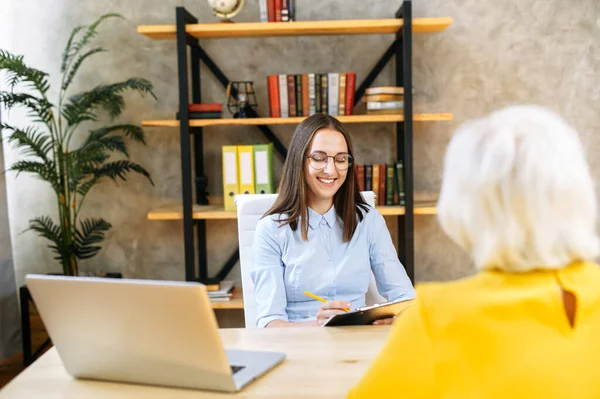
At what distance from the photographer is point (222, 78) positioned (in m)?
3.58

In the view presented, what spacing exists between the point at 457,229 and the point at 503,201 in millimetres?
79

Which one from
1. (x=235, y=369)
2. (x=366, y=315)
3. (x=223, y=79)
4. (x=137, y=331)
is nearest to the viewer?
(x=137, y=331)

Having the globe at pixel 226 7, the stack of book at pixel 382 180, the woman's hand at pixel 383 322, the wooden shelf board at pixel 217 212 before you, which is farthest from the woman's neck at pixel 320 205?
the globe at pixel 226 7

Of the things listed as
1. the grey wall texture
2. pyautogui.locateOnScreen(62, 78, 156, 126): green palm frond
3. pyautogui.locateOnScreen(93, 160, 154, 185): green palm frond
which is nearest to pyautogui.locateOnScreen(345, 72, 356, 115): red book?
the grey wall texture

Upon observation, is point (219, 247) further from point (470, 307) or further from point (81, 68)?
point (470, 307)

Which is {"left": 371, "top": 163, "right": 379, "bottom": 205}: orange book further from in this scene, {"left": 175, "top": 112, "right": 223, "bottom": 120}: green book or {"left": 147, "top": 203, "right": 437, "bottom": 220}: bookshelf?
{"left": 175, "top": 112, "right": 223, "bottom": 120}: green book

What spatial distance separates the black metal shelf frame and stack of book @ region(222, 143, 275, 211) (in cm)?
19

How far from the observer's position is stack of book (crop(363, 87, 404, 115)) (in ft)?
10.8

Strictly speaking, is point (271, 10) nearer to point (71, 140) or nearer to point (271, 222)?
point (71, 140)

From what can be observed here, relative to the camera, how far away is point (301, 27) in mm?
3211

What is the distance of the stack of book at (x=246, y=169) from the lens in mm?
3324

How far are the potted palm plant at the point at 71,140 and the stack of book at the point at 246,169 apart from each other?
18.7 inches

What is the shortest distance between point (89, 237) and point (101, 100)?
691 millimetres

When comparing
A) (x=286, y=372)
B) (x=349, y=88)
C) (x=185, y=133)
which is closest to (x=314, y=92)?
(x=349, y=88)
